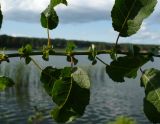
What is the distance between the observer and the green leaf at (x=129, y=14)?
36.8 inches

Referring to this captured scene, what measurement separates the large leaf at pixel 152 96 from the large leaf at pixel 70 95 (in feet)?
0.41

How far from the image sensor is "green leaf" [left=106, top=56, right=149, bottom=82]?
36.2 inches

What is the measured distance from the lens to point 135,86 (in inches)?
2168

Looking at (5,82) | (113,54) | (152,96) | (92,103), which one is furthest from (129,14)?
(92,103)

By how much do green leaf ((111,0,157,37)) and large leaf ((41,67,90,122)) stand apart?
0.16m

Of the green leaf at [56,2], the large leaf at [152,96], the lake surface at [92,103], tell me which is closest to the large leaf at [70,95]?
the large leaf at [152,96]

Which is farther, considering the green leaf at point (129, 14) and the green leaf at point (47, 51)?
the green leaf at point (47, 51)

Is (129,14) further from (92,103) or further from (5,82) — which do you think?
(92,103)

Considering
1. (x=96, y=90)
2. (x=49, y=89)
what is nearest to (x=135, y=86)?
(x=96, y=90)

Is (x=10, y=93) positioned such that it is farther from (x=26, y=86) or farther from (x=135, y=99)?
(x=135, y=99)

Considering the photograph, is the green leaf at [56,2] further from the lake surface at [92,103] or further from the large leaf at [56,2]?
the lake surface at [92,103]

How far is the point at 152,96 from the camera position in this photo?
875 millimetres

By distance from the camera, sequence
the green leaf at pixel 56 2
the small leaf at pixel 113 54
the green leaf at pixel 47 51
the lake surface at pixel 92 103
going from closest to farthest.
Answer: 1. the small leaf at pixel 113 54
2. the green leaf at pixel 47 51
3. the green leaf at pixel 56 2
4. the lake surface at pixel 92 103

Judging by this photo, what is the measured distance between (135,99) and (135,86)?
9398mm
